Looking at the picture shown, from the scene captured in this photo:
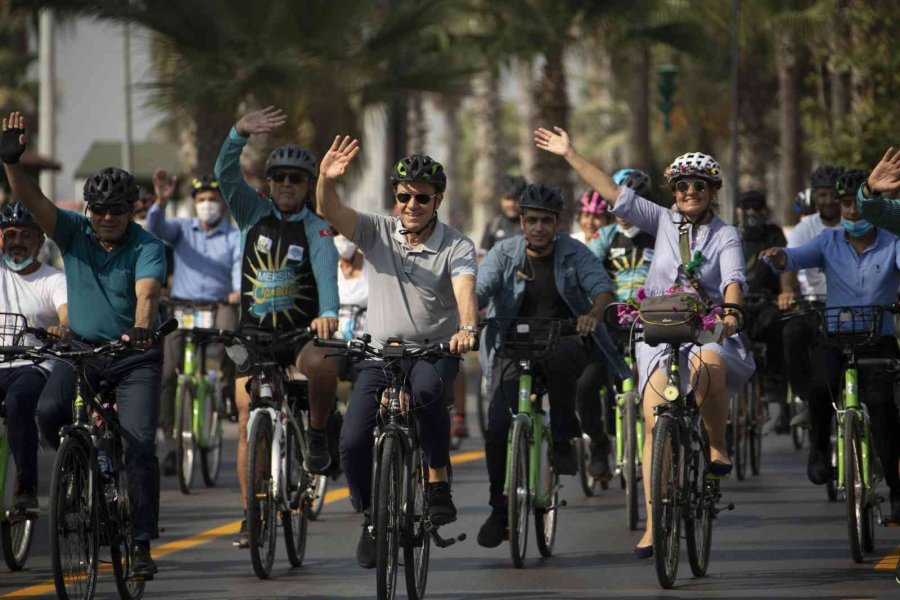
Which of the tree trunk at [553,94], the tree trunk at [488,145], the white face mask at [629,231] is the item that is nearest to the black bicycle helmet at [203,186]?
the white face mask at [629,231]

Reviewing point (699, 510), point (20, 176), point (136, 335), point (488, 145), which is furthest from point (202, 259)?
point (488, 145)

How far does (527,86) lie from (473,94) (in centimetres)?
2483

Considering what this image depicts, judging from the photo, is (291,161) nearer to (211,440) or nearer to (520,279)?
(520,279)

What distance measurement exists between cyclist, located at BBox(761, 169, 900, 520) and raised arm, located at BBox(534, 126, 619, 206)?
141 cm

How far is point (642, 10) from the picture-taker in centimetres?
2944

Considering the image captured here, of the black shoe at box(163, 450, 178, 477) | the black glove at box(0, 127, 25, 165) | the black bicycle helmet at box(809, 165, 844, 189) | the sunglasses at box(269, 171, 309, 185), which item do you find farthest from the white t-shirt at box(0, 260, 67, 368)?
the black bicycle helmet at box(809, 165, 844, 189)

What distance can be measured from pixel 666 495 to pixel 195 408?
5.82m

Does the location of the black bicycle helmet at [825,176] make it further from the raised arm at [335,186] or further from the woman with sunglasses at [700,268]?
the raised arm at [335,186]

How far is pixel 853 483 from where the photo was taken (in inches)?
413

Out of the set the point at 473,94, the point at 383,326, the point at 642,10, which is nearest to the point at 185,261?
the point at 383,326

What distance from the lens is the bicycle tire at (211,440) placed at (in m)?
14.9

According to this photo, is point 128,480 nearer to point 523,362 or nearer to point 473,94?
point 523,362

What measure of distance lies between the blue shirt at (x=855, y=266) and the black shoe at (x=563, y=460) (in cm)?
169

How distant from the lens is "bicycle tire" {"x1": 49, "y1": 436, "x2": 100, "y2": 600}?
28.5 ft
